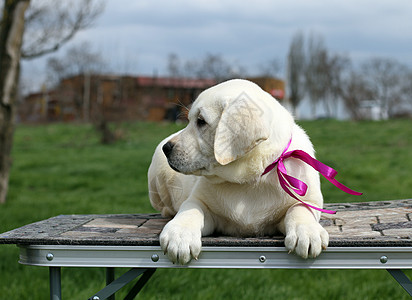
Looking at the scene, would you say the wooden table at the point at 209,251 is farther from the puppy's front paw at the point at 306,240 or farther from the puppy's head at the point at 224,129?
the puppy's head at the point at 224,129

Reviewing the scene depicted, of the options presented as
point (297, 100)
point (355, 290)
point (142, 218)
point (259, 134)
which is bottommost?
point (297, 100)

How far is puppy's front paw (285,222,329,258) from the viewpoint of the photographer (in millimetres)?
2078

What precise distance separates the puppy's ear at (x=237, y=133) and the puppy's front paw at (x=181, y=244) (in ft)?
1.10

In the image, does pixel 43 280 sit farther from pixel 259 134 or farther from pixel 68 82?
pixel 68 82

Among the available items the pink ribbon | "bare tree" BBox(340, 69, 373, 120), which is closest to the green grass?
the pink ribbon

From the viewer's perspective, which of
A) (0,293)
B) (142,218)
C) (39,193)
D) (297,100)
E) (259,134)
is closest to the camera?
(259,134)

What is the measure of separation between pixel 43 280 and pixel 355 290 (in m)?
2.49

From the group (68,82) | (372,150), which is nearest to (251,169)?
(372,150)

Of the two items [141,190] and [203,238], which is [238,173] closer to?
[203,238]

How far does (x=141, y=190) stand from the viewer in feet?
28.2

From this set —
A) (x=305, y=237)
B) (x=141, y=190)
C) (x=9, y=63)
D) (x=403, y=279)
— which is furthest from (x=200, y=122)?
(x=141, y=190)

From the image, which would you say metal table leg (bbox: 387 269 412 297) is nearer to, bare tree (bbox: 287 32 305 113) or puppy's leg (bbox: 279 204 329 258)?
puppy's leg (bbox: 279 204 329 258)

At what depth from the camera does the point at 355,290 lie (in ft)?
13.3

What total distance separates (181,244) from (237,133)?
519mm
